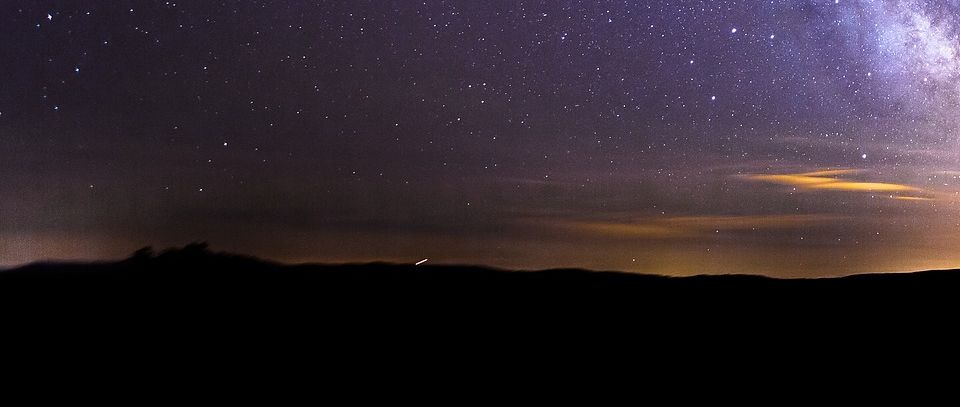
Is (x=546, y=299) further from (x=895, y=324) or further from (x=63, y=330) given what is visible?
(x=63, y=330)

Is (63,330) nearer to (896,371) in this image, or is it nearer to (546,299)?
(546,299)

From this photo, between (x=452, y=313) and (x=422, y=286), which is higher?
(x=422, y=286)

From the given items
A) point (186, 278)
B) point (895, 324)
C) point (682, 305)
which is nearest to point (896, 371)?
point (895, 324)

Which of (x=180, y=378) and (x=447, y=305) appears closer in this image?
(x=180, y=378)

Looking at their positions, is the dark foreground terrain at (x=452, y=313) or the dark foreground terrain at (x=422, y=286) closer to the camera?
the dark foreground terrain at (x=452, y=313)

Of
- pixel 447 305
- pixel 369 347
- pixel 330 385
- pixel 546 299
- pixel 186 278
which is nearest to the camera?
pixel 330 385

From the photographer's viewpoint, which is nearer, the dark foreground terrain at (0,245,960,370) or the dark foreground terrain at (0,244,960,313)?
the dark foreground terrain at (0,245,960,370)

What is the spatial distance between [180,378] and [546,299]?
2.33 metres

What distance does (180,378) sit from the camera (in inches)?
145

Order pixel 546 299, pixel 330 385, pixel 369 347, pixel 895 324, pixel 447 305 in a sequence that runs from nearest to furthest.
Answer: pixel 330 385, pixel 369 347, pixel 895 324, pixel 447 305, pixel 546 299

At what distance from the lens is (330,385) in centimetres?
355

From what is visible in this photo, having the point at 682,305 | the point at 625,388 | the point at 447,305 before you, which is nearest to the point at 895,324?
the point at 682,305

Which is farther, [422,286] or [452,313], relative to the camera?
[422,286]

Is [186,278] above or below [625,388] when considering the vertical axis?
above
